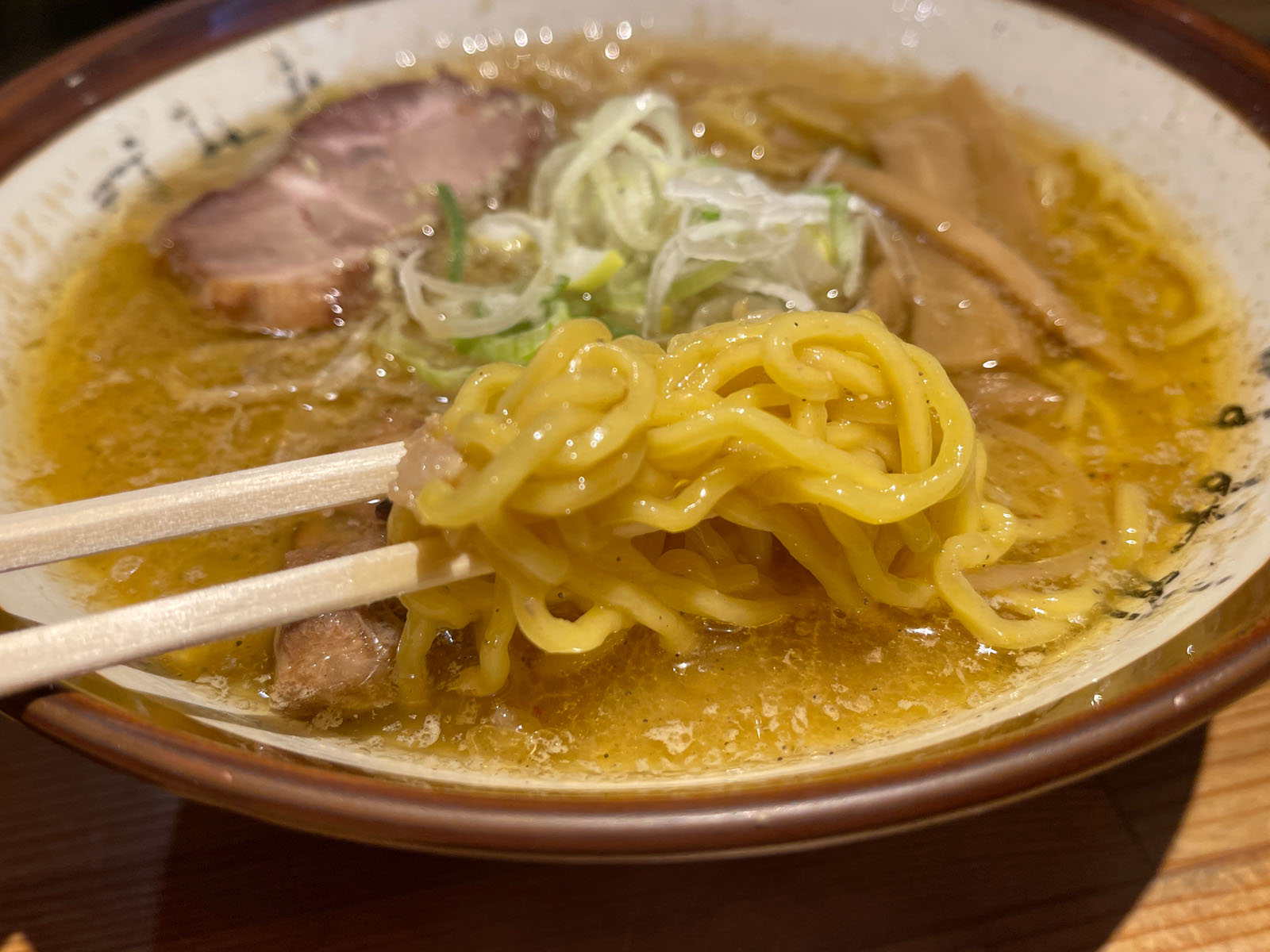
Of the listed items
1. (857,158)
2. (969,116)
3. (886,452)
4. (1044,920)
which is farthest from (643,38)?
(1044,920)

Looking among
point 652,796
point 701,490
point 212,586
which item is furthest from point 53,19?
point 652,796

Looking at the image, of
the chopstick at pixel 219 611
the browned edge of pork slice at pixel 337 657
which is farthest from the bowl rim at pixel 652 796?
the browned edge of pork slice at pixel 337 657

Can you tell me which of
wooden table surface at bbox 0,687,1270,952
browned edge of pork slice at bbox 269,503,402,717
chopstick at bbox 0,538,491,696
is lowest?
wooden table surface at bbox 0,687,1270,952

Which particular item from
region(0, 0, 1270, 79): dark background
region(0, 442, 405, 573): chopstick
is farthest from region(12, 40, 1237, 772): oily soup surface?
region(0, 0, 1270, 79): dark background

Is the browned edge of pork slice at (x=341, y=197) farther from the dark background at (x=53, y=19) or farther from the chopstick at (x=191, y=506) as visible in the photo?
the dark background at (x=53, y=19)

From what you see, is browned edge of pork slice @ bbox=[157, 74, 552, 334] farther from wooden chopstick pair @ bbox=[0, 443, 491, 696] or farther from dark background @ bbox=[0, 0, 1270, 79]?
dark background @ bbox=[0, 0, 1270, 79]
